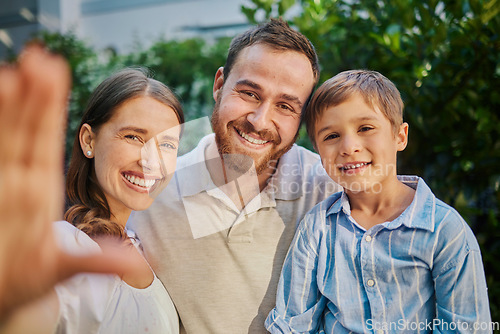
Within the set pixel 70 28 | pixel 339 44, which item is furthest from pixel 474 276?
pixel 70 28

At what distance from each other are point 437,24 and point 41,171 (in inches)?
51.7

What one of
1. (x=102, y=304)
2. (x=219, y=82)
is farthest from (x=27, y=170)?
(x=219, y=82)

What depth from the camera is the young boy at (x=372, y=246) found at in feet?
3.08

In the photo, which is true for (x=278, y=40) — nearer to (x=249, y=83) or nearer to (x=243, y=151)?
(x=249, y=83)

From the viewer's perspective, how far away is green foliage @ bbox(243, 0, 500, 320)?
54.4 inches

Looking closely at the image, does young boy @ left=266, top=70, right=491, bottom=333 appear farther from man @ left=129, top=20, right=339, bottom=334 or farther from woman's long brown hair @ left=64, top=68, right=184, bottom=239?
woman's long brown hair @ left=64, top=68, right=184, bottom=239

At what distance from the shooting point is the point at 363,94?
1.01 meters

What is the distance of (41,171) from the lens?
0.45 m

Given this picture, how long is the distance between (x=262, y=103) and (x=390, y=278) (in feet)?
1.79

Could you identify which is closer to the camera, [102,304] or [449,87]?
[102,304]

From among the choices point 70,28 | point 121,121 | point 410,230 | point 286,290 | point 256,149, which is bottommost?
point 286,290

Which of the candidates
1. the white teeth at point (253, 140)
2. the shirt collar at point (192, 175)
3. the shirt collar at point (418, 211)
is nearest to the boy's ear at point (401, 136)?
the shirt collar at point (418, 211)

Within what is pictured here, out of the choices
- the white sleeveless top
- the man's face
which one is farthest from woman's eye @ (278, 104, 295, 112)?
the white sleeveless top

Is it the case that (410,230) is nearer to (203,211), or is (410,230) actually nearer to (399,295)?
(399,295)
